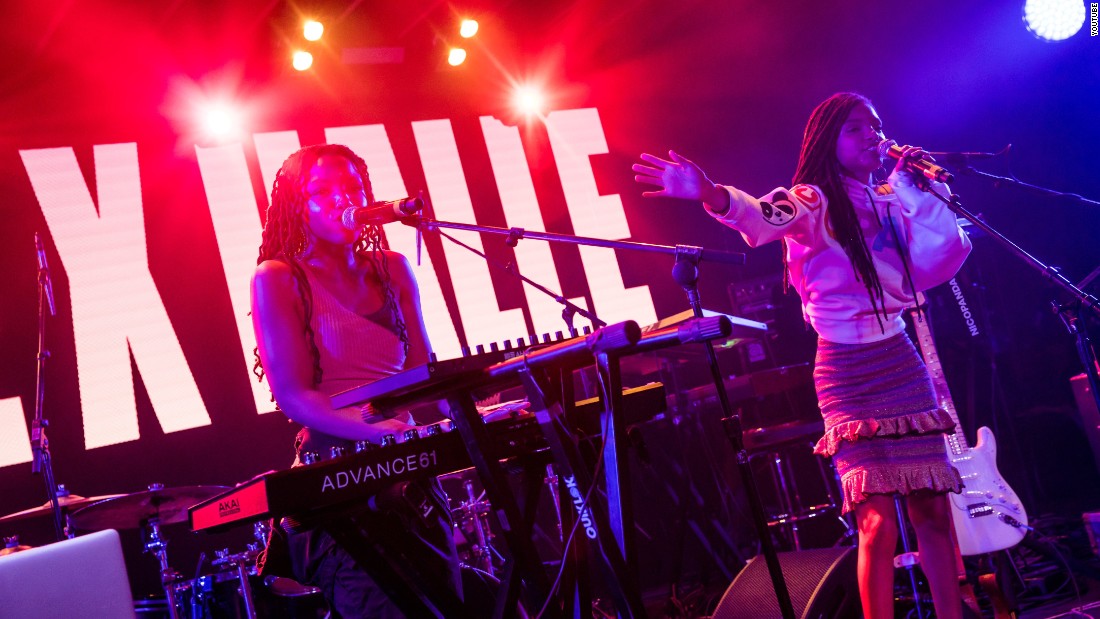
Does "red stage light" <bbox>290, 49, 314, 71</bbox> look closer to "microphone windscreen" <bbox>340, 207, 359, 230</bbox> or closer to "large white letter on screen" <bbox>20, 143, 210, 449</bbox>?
"large white letter on screen" <bbox>20, 143, 210, 449</bbox>

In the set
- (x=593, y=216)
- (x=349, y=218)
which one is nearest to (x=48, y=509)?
(x=349, y=218)

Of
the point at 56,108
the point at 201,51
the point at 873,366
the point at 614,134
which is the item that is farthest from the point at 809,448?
the point at 56,108

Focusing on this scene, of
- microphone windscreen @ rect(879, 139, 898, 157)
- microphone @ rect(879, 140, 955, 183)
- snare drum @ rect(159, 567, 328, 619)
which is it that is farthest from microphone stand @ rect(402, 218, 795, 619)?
snare drum @ rect(159, 567, 328, 619)

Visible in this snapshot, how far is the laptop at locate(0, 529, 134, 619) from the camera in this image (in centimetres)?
196

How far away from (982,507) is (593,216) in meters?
3.73

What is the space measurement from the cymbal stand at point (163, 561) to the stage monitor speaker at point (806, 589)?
2501mm

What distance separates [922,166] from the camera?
3.45 metres

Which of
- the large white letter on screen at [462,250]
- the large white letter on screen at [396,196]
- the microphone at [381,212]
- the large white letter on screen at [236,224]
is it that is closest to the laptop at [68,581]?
the microphone at [381,212]

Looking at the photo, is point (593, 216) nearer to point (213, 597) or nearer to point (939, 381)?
point (939, 381)

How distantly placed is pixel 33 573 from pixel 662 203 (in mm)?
6344

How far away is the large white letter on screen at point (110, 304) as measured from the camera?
5543mm

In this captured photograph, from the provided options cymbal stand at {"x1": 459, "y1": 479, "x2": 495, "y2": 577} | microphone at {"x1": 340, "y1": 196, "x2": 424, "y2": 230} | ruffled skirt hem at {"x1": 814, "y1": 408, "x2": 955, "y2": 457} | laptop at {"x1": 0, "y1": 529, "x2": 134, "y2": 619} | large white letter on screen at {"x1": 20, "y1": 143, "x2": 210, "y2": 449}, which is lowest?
cymbal stand at {"x1": 459, "y1": 479, "x2": 495, "y2": 577}

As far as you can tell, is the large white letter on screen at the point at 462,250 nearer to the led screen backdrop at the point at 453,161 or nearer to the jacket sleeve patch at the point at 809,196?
the led screen backdrop at the point at 453,161

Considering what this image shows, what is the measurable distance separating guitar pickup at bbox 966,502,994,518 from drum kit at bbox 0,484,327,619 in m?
3.21
